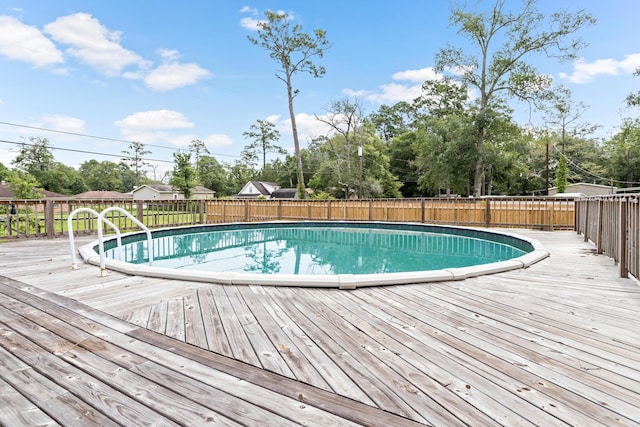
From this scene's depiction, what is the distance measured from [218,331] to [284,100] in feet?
56.5

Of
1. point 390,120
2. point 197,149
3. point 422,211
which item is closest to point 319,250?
point 422,211

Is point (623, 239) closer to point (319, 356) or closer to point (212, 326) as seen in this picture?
point (319, 356)

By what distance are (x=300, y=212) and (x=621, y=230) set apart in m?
10.5

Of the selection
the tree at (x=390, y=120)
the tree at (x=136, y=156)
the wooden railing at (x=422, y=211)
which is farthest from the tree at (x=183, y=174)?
the tree at (x=390, y=120)

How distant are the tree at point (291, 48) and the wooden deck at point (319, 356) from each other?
561 inches

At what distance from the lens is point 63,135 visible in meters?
23.0

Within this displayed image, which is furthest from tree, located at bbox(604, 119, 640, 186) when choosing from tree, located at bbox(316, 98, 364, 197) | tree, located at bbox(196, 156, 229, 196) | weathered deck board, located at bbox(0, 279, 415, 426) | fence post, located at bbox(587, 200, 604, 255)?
tree, located at bbox(196, 156, 229, 196)

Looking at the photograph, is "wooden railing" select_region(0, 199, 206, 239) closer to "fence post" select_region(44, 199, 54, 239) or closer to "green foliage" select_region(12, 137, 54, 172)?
"fence post" select_region(44, 199, 54, 239)

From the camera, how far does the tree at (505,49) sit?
1543 centimetres

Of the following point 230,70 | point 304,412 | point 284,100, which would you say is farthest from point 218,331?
point 230,70

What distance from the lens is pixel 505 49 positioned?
1623 cm

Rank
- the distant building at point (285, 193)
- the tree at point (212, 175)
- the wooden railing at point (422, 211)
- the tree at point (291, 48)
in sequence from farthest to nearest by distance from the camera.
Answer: the tree at point (212, 175) < the distant building at point (285, 193) < the tree at point (291, 48) < the wooden railing at point (422, 211)

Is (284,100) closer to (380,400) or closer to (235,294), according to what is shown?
(235,294)

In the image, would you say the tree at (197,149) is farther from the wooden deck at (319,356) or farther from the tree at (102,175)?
the wooden deck at (319,356)
